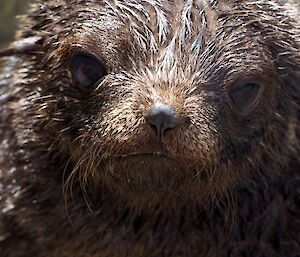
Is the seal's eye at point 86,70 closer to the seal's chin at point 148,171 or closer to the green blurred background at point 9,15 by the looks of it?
the seal's chin at point 148,171

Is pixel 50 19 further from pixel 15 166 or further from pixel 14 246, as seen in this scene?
pixel 14 246

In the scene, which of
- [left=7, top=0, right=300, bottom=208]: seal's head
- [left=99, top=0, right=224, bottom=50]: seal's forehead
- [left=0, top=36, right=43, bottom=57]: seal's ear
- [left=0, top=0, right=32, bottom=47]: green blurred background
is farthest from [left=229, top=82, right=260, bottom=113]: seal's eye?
[left=0, top=0, right=32, bottom=47]: green blurred background

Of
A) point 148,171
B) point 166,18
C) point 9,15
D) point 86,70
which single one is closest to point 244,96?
point 166,18

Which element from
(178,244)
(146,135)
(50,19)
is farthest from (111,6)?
(178,244)

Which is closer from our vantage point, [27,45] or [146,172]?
[146,172]

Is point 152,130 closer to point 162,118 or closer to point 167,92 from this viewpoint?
point 162,118

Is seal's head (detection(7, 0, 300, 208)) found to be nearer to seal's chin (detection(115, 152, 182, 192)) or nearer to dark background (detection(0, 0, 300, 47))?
seal's chin (detection(115, 152, 182, 192))

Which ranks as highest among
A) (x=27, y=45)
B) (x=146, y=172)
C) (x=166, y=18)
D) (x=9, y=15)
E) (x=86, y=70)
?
(x=166, y=18)

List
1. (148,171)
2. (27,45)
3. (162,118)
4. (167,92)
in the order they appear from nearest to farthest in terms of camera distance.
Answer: (162,118) → (167,92) → (148,171) → (27,45)

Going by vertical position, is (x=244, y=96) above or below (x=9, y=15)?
above
